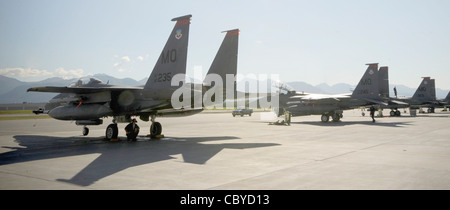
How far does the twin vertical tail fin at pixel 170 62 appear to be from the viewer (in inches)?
454

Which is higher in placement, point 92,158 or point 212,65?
point 212,65

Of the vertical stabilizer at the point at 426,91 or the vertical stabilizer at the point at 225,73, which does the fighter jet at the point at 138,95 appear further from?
the vertical stabilizer at the point at 426,91

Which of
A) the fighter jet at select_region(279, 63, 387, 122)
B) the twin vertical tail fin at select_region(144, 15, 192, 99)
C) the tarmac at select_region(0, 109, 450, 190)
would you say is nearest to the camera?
the tarmac at select_region(0, 109, 450, 190)

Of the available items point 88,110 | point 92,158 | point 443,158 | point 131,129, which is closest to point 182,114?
point 131,129

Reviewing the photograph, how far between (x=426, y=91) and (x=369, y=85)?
2345cm

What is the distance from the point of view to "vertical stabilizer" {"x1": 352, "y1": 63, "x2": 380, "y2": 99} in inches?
1073

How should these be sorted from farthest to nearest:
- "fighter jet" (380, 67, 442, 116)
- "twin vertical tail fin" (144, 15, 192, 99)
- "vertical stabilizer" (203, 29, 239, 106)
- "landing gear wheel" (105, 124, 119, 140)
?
"fighter jet" (380, 67, 442, 116)
"landing gear wheel" (105, 124, 119, 140)
"vertical stabilizer" (203, 29, 239, 106)
"twin vertical tail fin" (144, 15, 192, 99)

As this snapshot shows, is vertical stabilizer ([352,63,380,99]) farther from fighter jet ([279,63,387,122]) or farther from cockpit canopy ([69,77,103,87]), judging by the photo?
cockpit canopy ([69,77,103,87])

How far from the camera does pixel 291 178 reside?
609 cm

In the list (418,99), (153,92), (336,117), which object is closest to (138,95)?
(153,92)

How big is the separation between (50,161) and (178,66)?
528 centimetres

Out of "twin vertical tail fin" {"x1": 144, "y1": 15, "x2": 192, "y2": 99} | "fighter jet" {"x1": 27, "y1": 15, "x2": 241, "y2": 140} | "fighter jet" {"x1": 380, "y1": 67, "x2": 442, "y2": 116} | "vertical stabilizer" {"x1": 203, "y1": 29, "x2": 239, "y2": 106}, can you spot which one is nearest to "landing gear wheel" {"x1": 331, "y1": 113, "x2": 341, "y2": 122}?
"fighter jet" {"x1": 380, "y1": 67, "x2": 442, "y2": 116}

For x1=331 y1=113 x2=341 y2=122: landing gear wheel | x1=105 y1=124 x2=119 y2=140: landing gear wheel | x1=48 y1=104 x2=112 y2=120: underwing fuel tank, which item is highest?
x1=48 y1=104 x2=112 y2=120: underwing fuel tank
